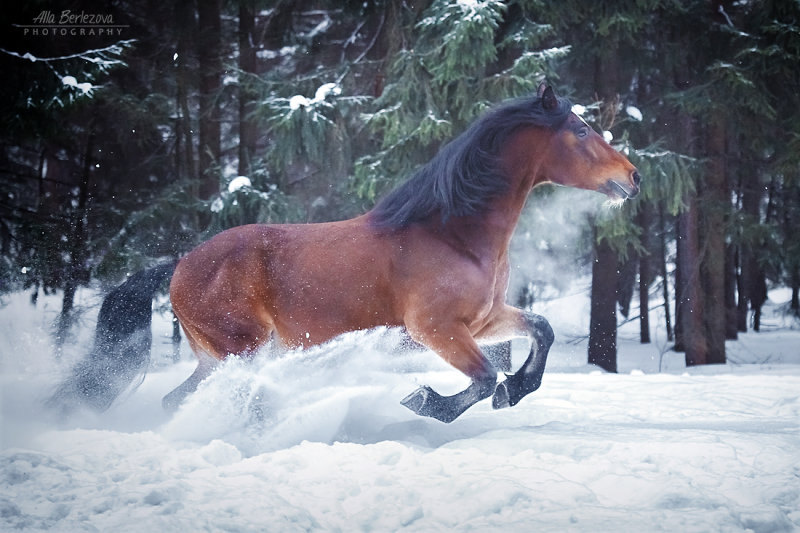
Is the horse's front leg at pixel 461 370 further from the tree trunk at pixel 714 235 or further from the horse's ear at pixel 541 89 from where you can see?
the tree trunk at pixel 714 235

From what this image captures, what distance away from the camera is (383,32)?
877 cm

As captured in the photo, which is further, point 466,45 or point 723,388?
point 466,45

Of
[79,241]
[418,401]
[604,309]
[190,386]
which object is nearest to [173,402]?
[190,386]

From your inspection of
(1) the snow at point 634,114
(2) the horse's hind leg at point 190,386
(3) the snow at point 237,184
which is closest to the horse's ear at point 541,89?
(2) the horse's hind leg at point 190,386

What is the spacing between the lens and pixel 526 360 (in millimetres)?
3621

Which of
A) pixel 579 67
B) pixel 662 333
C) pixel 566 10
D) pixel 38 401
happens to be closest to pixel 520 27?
pixel 566 10

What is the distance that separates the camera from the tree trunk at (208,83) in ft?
29.3

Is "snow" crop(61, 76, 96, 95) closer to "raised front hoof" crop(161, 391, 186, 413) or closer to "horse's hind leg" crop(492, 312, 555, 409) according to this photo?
"raised front hoof" crop(161, 391, 186, 413)

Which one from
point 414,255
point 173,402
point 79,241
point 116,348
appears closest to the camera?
point 414,255

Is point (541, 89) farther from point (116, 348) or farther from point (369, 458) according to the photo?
point (116, 348)

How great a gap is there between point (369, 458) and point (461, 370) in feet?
2.26

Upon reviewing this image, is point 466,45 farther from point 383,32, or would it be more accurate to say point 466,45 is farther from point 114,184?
point 114,184

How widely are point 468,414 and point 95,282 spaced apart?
472 centimetres

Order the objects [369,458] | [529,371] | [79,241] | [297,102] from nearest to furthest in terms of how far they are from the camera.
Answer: [369,458], [529,371], [79,241], [297,102]
